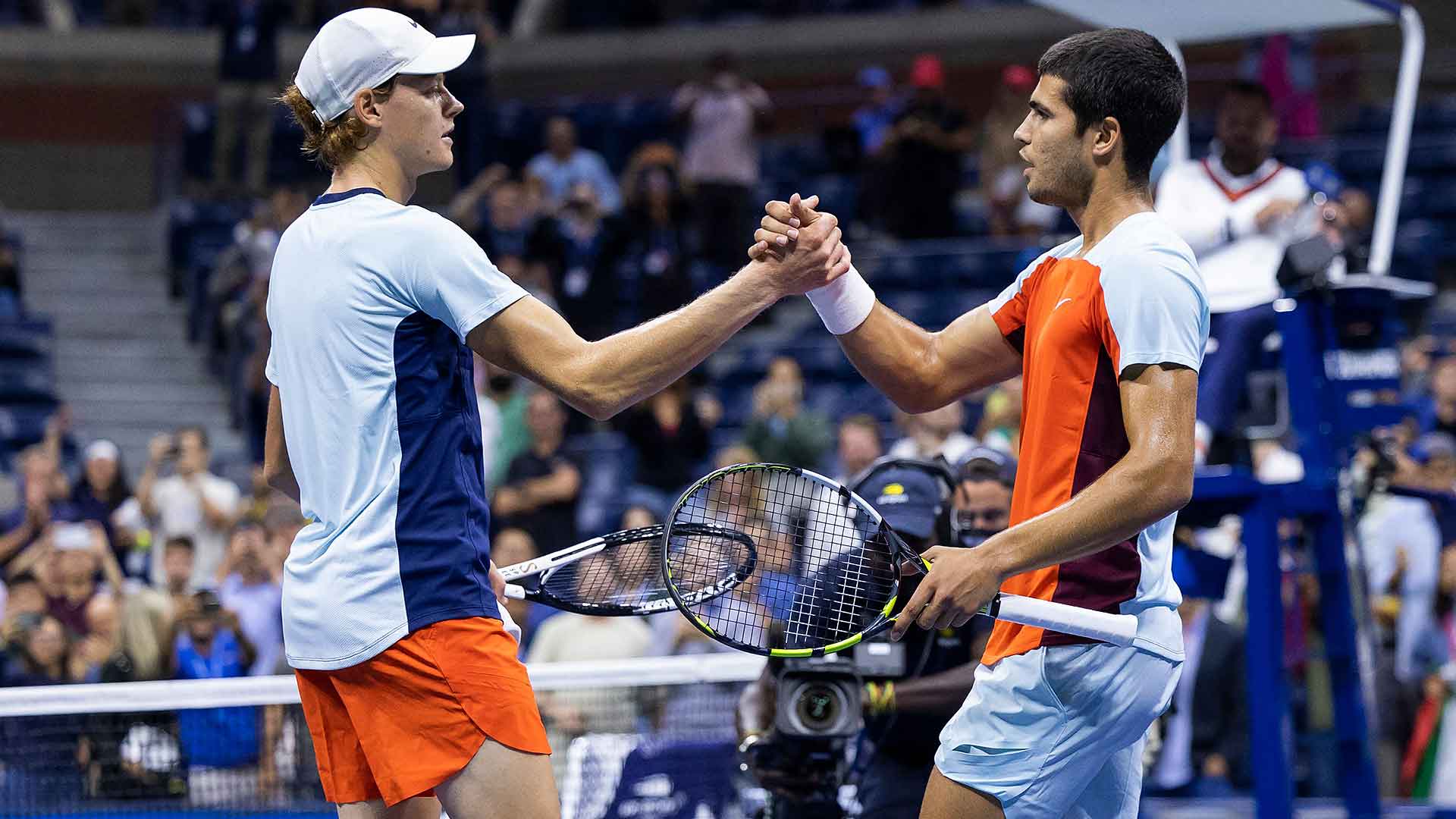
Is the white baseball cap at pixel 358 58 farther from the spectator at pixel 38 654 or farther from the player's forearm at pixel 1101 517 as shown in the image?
the spectator at pixel 38 654

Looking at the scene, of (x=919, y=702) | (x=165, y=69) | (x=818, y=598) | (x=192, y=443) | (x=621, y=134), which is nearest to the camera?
(x=818, y=598)

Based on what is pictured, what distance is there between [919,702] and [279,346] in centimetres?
216

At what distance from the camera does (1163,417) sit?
3195 millimetres

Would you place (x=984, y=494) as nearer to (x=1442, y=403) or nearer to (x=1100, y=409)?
(x=1100, y=409)

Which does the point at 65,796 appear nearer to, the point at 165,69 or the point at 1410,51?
the point at 1410,51

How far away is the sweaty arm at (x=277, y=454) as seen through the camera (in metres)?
3.66

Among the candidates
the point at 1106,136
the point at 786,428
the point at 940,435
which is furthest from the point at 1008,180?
the point at 1106,136

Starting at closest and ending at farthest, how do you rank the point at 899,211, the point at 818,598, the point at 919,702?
the point at 818,598 → the point at 919,702 → the point at 899,211

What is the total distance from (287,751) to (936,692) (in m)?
2.50

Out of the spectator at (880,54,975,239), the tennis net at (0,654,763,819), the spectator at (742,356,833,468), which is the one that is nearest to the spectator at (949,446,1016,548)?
the tennis net at (0,654,763,819)

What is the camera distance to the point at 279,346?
135 inches

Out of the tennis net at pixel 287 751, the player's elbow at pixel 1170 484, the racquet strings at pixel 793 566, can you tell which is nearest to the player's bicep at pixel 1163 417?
the player's elbow at pixel 1170 484

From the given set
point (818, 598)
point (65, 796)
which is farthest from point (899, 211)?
point (818, 598)

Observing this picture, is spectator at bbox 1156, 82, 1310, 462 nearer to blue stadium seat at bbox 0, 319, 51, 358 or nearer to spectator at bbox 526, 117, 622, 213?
spectator at bbox 526, 117, 622, 213
